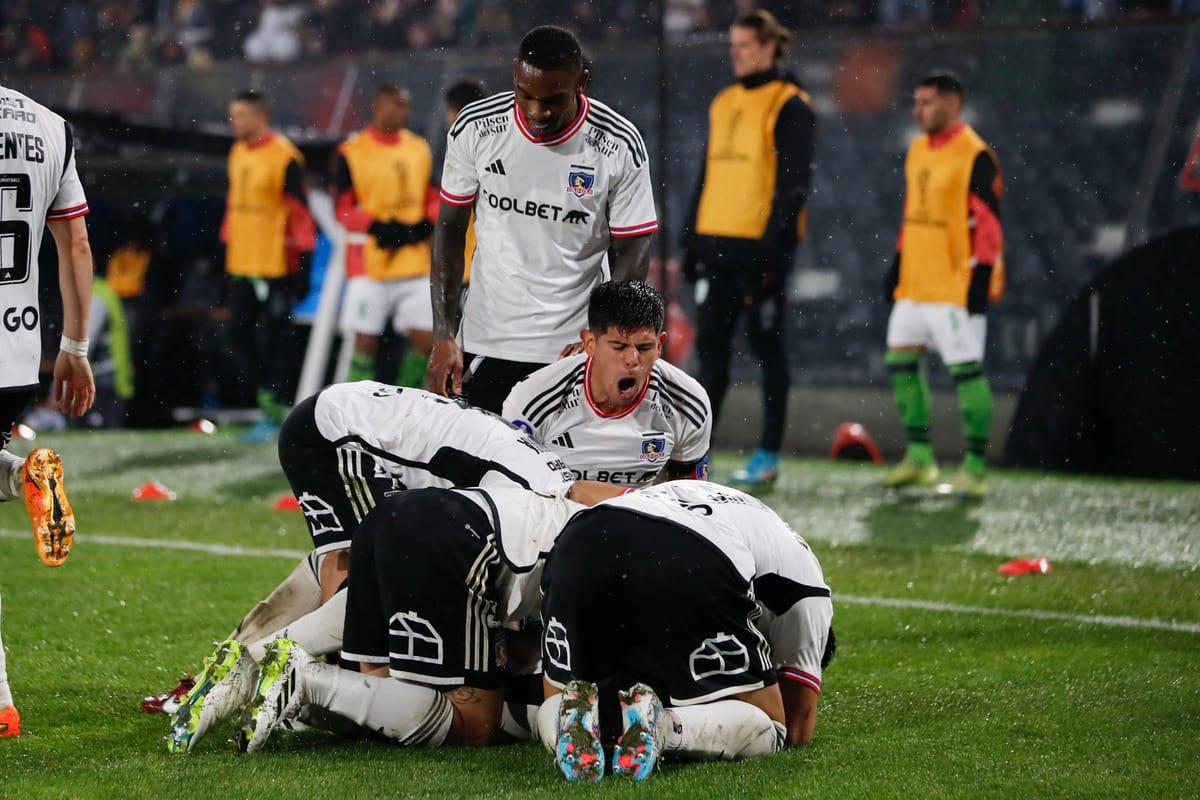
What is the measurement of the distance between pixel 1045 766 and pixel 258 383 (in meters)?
8.46

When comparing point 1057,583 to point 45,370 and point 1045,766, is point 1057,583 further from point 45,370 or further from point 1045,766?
point 45,370

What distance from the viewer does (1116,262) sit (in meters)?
8.87

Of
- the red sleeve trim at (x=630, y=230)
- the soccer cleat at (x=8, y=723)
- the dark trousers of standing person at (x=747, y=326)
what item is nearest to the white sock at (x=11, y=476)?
the soccer cleat at (x=8, y=723)

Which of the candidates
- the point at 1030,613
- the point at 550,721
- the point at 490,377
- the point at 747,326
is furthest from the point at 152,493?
the point at 550,721

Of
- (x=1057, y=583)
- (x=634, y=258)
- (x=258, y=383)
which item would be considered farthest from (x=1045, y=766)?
(x=258, y=383)

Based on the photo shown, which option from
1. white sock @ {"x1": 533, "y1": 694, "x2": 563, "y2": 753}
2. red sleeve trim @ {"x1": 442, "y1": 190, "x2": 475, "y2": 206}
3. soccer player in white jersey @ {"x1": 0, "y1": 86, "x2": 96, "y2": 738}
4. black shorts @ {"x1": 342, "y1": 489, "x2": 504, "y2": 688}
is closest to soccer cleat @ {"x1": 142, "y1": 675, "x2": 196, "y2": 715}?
soccer player in white jersey @ {"x1": 0, "y1": 86, "x2": 96, "y2": 738}

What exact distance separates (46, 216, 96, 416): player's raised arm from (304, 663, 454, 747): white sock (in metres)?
1.24

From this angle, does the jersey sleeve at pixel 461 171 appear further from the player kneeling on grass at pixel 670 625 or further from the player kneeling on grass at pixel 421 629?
the player kneeling on grass at pixel 670 625

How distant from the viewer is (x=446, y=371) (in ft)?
17.0

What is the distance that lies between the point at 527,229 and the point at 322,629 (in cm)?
166

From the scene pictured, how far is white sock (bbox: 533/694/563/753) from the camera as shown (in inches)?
143

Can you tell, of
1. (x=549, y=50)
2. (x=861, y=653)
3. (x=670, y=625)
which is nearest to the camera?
(x=670, y=625)

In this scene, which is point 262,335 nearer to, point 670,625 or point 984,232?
point 984,232

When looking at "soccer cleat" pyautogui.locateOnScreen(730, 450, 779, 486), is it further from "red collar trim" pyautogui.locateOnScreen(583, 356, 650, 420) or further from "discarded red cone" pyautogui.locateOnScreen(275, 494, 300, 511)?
"red collar trim" pyautogui.locateOnScreen(583, 356, 650, 420)
